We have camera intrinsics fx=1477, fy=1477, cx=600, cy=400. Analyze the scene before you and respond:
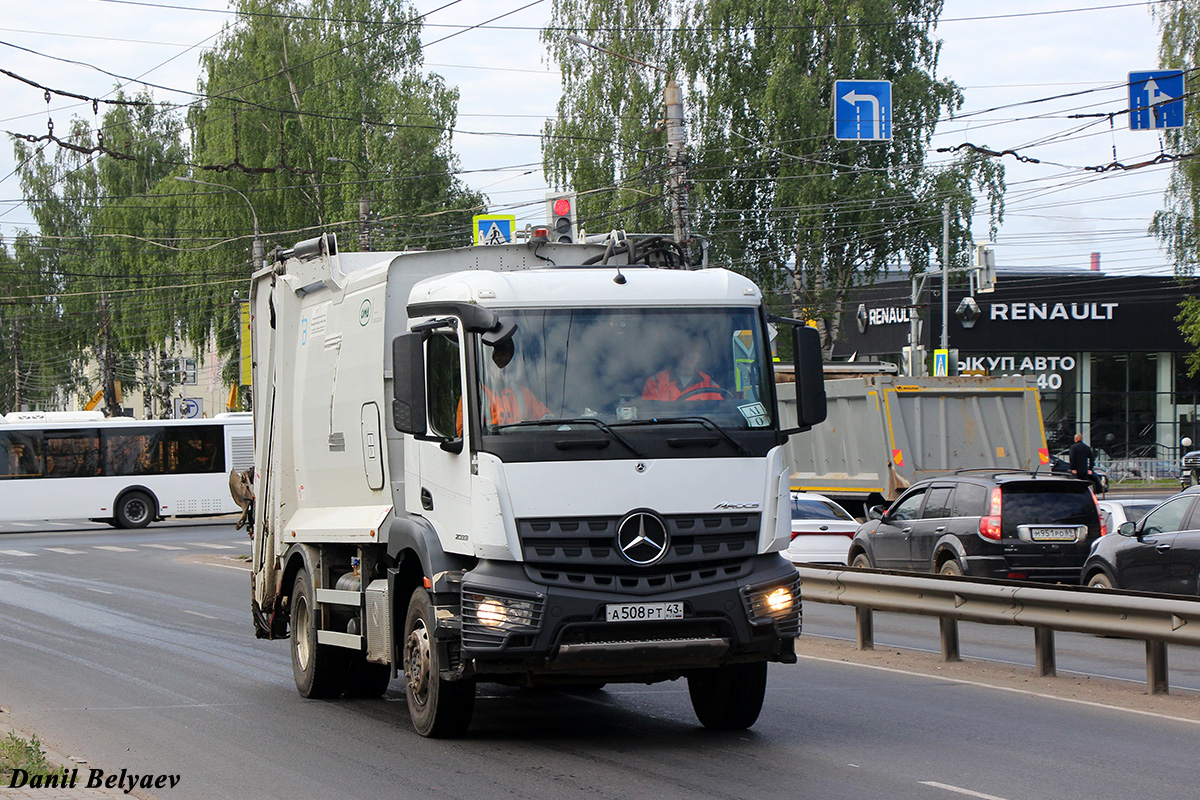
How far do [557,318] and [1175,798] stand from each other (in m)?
4.04

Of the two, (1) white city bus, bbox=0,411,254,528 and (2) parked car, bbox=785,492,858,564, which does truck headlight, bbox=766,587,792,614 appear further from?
(1) white city bus, bbox=0,411,254,528

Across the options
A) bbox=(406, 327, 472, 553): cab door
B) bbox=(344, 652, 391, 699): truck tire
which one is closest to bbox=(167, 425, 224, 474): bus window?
bbox=(344, 652, 391, 699): truck tire

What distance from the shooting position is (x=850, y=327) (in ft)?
177

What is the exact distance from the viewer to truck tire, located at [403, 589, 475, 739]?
852cm

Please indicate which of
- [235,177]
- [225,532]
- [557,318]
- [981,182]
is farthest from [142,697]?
[235,177]

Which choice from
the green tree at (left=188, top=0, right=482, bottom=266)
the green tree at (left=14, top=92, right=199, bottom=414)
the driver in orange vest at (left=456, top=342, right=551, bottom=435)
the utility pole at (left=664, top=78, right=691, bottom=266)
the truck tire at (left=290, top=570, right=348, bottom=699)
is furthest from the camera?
the green tree at (left=14, top=92, right=199, bottom=414)

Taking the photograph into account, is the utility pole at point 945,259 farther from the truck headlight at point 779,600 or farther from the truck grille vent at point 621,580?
the truck grille vent at point 621,580

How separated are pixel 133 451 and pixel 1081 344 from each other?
3139 centimetres

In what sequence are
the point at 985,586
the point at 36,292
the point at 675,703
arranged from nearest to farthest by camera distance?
the point at 675,703 → the point at 985,586 → the point at 36,292

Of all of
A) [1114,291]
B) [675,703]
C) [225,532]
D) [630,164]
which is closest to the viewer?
[675,703]

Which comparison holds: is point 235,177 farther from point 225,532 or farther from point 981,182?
point 981,182

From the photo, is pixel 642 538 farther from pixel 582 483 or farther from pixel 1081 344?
pixel 1081 344

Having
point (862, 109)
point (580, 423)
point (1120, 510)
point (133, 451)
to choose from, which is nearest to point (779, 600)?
point (580, 423)

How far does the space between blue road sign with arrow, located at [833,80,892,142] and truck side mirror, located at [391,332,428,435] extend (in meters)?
17.5
